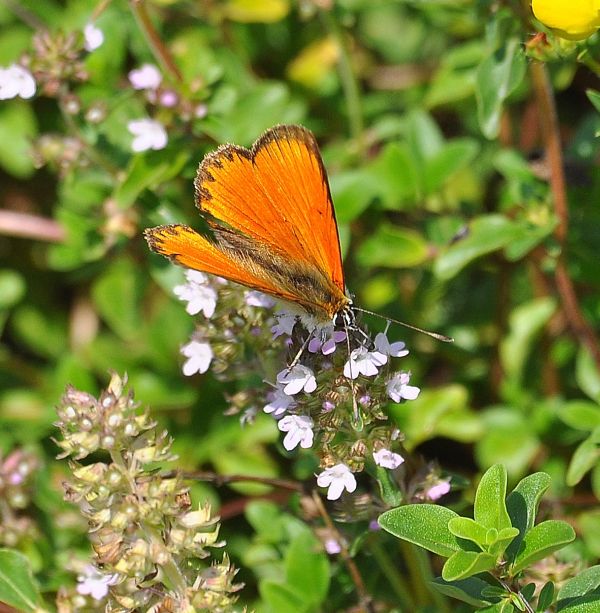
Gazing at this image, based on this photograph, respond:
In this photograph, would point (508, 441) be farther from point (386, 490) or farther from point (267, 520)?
point (386, 490)

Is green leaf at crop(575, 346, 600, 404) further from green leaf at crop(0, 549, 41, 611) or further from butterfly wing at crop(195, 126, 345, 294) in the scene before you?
green leaf at crop(0, 549, 41, 611)

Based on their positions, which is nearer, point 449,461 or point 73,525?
point 73,525

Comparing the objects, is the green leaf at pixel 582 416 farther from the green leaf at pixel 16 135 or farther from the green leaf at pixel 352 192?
the green leaf at pixel 16 135

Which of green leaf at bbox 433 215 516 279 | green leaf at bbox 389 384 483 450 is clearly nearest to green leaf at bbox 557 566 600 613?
green leaf at bbox 389 384 483 450

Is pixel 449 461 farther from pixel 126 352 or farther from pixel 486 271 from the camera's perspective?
pixel 126 352

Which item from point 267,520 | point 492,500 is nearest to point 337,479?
point 492,500

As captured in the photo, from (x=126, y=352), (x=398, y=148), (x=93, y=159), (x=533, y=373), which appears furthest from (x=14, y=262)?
(x=533, y=373)
